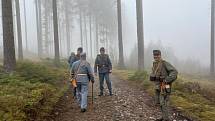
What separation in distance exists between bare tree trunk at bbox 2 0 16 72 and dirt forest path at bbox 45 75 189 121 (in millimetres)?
2657

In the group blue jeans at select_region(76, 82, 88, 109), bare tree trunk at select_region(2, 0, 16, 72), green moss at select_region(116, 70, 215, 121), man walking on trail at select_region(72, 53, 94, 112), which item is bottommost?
green moss at select_region(116, 70, 215, 121)

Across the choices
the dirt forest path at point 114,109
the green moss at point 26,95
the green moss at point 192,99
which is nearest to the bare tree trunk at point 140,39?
the green moss at point 192,99

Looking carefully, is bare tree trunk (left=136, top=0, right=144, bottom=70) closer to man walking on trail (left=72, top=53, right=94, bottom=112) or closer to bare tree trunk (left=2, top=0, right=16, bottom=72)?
bare tree trunk (left=2, top=0, right=16, bottom=72)

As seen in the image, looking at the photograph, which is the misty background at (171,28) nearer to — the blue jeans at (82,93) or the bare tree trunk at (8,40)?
the bare tree trunk at (8,40)

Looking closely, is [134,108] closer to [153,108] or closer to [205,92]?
[153,108]

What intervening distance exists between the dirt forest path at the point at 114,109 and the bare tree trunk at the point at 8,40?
266 centimetres

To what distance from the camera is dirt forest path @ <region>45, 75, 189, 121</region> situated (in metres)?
11.5

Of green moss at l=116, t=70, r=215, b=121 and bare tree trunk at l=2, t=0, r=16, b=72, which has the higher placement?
bare tree trunk at l=2, t=0, r=16, b=72

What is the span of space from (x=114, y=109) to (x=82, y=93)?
1.23 metres

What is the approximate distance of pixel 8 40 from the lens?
15.4 meters

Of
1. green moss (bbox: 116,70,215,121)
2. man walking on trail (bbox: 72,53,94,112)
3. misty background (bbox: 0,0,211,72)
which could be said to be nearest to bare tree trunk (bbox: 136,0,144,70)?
green moss (bbox: 116,70,215,121)

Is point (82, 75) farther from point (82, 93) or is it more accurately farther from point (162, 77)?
point (162, 77)

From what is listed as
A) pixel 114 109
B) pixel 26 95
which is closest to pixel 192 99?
pixel 114 109

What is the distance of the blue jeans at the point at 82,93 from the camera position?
1231cm
